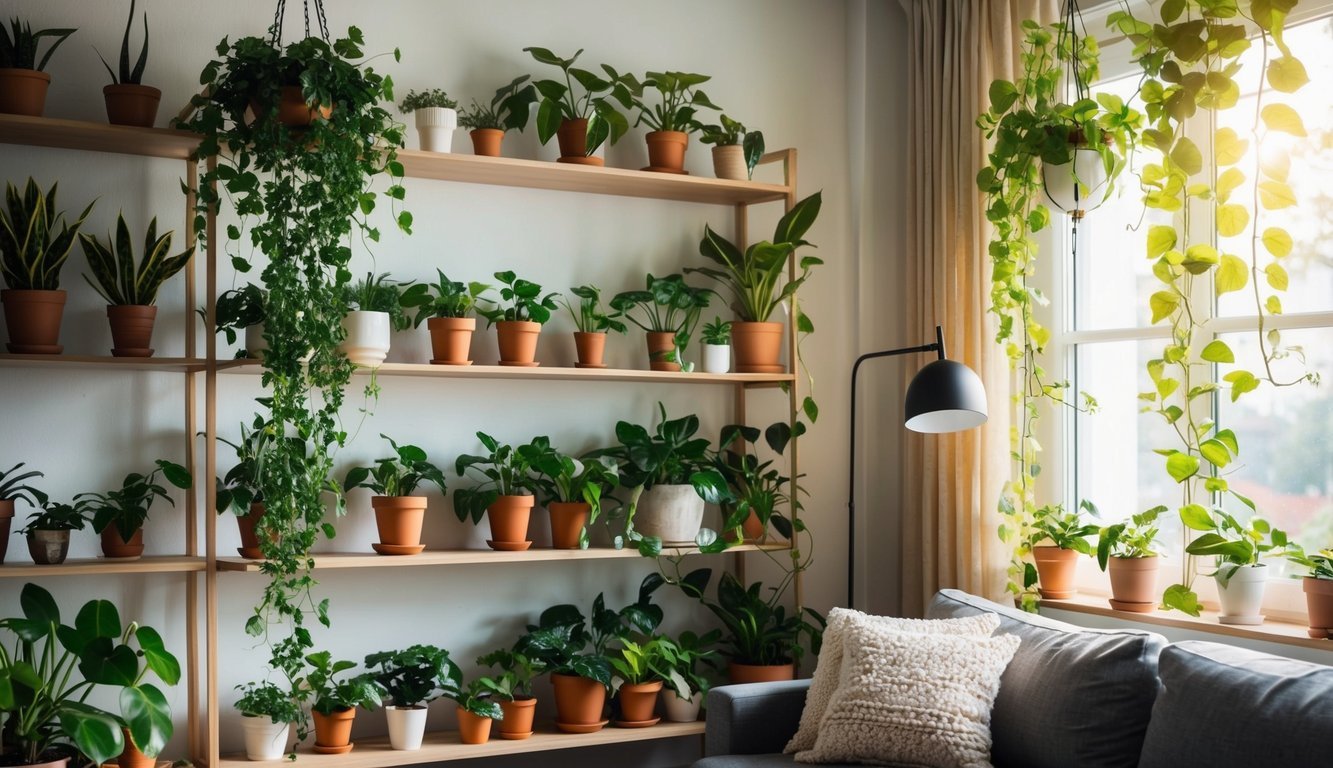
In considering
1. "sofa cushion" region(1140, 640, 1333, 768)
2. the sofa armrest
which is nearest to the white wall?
the sofa armrest

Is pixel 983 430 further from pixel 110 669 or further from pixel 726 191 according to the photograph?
pixel 110 669

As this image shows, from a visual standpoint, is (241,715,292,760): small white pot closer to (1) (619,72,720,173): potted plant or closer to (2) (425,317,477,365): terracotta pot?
(2) (425,317,477,365): terracotta pot

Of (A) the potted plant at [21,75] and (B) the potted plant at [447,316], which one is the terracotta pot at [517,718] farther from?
(A) the potted plant at [21,75]

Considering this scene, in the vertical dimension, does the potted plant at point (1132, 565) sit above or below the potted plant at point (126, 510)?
below

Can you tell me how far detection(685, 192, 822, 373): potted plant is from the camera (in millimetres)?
3744

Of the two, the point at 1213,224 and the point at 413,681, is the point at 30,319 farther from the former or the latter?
the point at 1213,224

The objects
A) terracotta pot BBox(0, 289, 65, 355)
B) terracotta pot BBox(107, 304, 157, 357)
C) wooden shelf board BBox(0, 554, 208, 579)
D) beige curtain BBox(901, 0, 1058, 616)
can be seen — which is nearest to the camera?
wooden shelf board BBox(0, 554, 208, 579)

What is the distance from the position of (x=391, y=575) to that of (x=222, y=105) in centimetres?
137

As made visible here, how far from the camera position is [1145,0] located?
11.5 ft

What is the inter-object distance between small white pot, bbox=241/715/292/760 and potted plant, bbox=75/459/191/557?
514 mm

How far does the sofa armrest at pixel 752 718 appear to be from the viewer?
2973 mm

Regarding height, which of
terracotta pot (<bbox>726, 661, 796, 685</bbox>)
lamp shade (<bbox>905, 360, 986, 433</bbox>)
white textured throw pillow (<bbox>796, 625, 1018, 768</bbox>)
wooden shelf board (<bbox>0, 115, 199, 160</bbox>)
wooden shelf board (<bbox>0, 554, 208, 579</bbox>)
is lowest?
terracotta pot (<bbox>726, 661, 796, 685</bbox>)

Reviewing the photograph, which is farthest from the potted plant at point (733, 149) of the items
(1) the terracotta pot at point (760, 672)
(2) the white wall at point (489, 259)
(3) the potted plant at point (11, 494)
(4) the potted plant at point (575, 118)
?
(3) the potted plant at point (11, 494)

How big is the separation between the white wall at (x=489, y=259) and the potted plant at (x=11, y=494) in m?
0.06
